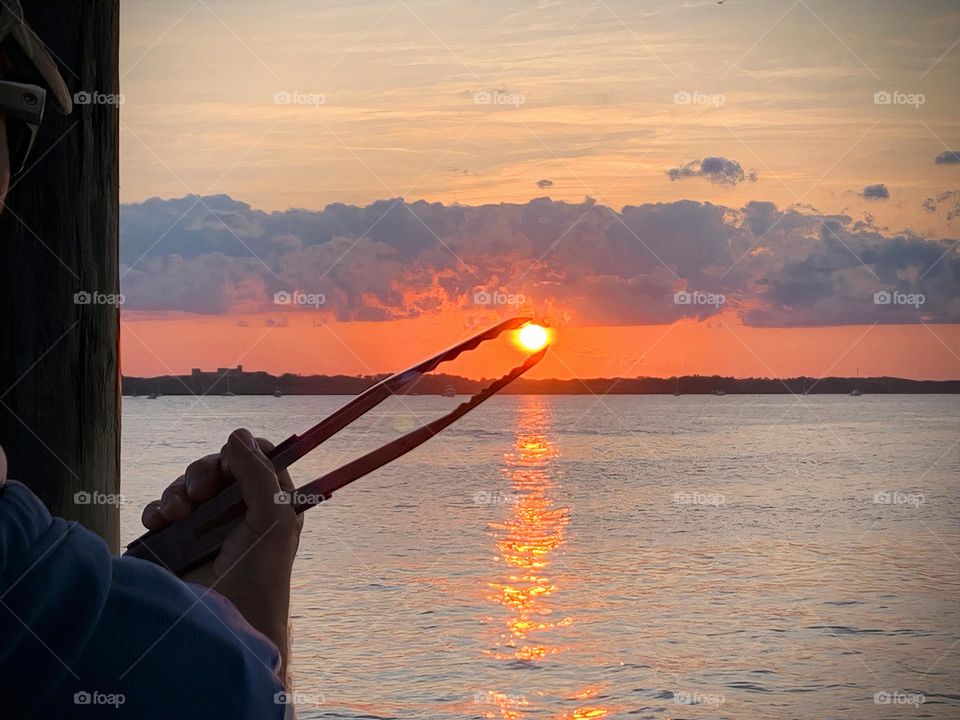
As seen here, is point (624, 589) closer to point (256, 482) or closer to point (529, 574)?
point (529, 574)

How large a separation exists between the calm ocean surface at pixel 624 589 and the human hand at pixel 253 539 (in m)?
10.5

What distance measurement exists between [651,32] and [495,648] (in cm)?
3647

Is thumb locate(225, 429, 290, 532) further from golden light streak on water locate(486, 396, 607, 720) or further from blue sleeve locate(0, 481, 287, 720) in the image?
golden light streak on water locate(486, 396, 607, 720)

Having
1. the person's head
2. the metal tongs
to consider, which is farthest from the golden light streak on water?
the person's head

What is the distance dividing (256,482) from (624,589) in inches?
785

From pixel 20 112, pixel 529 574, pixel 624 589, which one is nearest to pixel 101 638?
pixel 20 112

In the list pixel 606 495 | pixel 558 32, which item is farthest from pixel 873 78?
pixel 606 495

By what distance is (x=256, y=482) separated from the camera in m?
1.24

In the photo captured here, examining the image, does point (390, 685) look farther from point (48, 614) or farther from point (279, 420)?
point (279, 420)

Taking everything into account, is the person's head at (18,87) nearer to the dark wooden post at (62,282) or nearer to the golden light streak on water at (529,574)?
the dark wooden post at (62,282)

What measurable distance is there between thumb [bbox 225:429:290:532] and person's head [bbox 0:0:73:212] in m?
0.37

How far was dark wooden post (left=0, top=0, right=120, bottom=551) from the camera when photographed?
7.68ft

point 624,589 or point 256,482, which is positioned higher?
point 256,482

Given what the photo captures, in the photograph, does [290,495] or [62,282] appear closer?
[290,495]
